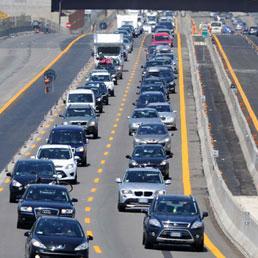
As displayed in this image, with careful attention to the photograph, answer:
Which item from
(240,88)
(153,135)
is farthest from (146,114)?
(240,88)

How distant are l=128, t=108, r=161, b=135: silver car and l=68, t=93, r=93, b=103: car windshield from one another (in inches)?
260

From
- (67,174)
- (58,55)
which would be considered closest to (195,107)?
(67,174)

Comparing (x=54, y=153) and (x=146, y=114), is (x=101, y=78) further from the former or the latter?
(x=54, y=153)

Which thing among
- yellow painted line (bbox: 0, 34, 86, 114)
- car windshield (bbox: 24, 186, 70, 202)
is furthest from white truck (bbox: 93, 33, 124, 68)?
car windshield (bbox: 24, 186, 70, 202)

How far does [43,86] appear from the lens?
93.5 metres

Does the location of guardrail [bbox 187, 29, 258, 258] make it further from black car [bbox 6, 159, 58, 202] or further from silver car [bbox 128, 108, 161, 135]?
black car [bbox 6, 159, 58, 202]

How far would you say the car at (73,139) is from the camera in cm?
5753

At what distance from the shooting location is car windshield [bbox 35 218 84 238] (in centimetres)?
3328

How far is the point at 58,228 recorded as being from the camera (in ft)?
110

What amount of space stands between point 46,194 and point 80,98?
114ft

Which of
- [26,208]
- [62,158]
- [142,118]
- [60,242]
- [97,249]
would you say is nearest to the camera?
[60,242]

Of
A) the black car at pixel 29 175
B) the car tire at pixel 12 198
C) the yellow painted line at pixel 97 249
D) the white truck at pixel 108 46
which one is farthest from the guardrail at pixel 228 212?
the white truck at pixel 108 46

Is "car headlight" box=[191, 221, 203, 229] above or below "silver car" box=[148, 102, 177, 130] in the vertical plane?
above

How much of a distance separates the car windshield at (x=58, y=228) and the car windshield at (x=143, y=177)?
12.9 meters
